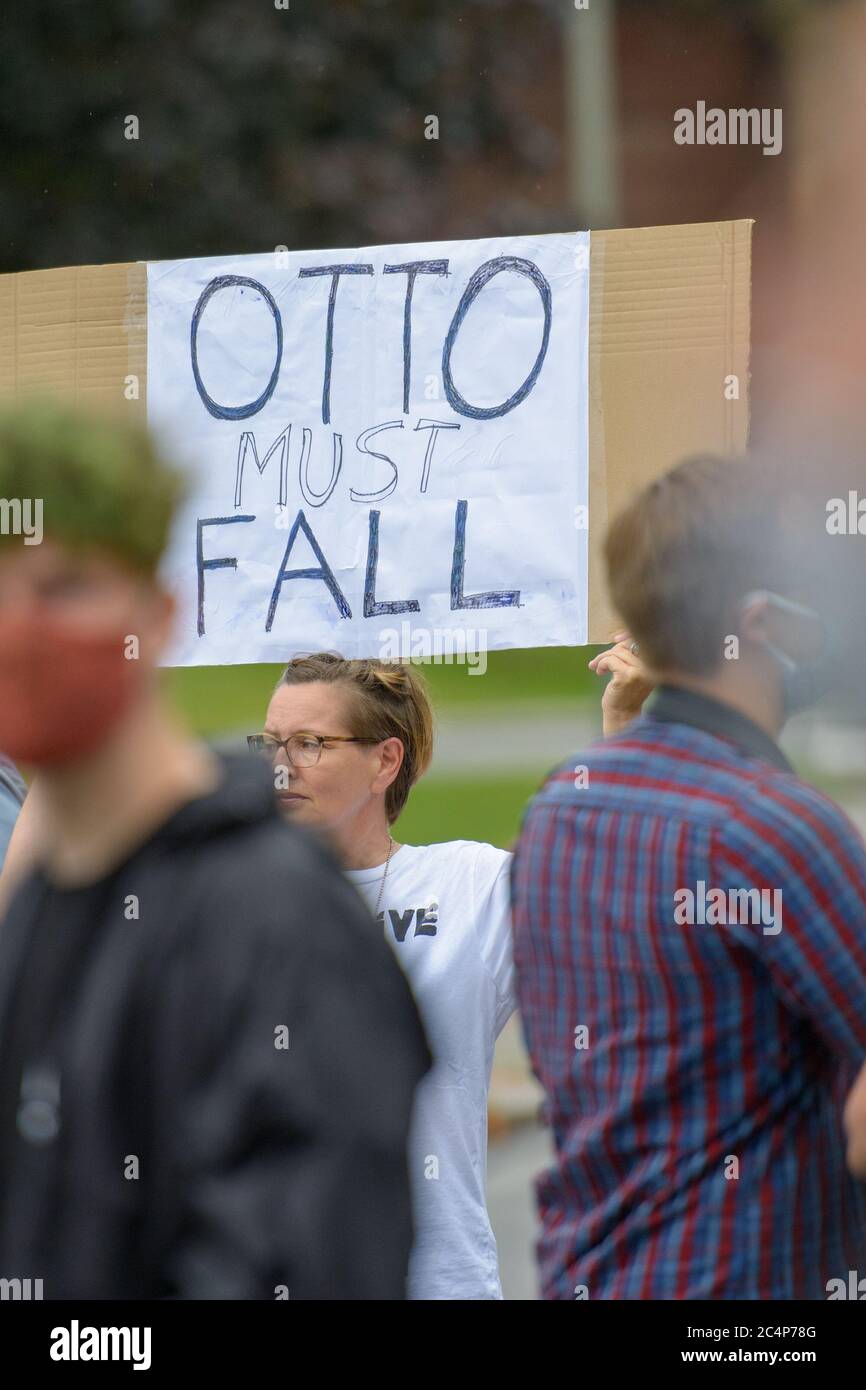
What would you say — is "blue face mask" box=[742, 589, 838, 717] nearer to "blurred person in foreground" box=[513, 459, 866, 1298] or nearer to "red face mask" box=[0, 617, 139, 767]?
"blurred person in foreground" box=[513, 459, 866, 1298]

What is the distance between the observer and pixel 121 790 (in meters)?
1.15

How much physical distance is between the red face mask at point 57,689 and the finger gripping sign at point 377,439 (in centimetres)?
115

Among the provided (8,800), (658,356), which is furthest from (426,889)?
(658,356)

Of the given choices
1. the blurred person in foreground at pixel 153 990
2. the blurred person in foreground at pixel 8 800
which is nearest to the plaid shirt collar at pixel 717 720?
the blurred person in foreground at pixel 153 990

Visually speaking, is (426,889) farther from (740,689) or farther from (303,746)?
(740,689)

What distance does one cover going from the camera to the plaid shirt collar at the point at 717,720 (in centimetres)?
150

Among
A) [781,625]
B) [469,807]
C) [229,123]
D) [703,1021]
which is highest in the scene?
[229,123]

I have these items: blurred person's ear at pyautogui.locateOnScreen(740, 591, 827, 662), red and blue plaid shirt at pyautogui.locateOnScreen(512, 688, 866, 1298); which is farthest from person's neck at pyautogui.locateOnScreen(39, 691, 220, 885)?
blurred person's ear at pyautogui.locateOnScreen(740, 591, 827, 662)

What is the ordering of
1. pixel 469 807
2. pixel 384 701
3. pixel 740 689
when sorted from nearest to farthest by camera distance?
pixel 740 689, pixel 384 701, pixel 469 807

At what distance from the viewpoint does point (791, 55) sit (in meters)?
13.1

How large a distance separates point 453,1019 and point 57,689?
109 cm

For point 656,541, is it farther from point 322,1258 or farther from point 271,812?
point 322,1258

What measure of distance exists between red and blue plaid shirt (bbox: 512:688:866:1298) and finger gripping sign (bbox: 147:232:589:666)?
75 centimetres

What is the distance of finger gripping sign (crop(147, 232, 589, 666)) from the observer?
2258 mm
